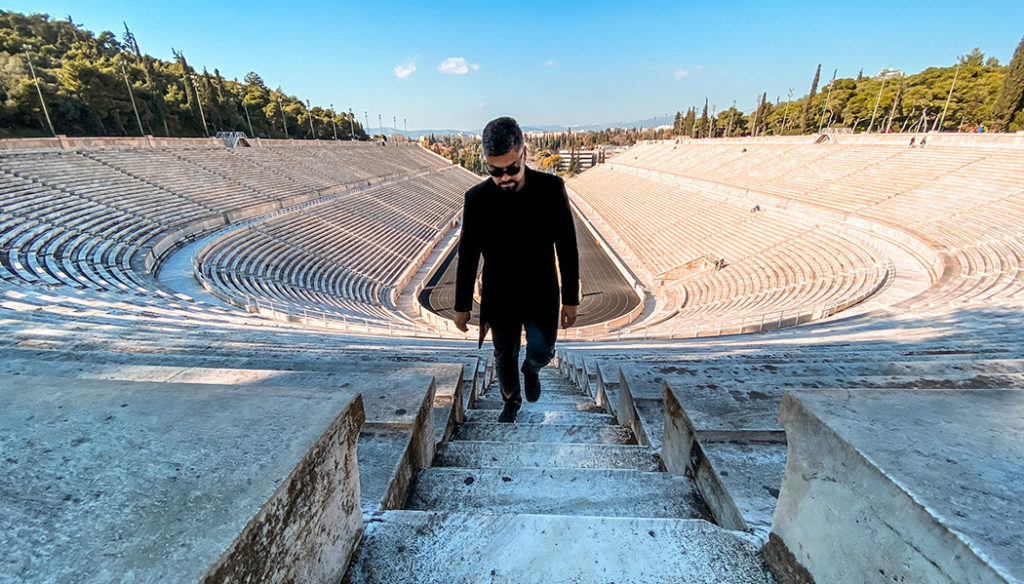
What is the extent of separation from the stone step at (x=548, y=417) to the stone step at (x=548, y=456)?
711 millimetres

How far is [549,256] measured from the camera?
8.36ft

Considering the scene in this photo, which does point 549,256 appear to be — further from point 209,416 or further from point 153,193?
point 153,193

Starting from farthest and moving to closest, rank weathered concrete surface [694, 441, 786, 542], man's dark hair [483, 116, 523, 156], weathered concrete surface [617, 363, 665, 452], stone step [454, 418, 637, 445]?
stone step [454, 418, 637, 445], weathered concrete surface [617, 363, 665, 452], man's dark hair [483, 116, 523, 156], weathered concrete surface [694, 441, 786, 542]

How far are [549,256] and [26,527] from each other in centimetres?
221

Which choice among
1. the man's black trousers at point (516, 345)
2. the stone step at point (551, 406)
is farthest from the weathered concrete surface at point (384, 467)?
the stone step at point (551, 406)

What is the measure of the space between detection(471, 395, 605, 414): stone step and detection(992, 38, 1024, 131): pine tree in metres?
43.8

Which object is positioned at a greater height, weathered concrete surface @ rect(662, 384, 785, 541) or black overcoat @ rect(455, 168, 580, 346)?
black overcoat @ rect(455, 168, 580, 346)

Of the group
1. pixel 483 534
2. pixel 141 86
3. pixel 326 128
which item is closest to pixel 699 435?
pixel 483 534

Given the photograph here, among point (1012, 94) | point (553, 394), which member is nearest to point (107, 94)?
point (553, 394)

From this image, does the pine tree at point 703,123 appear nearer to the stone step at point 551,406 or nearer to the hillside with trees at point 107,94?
the hillside with trees at point 107,94

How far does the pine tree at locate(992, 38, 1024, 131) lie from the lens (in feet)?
91.9

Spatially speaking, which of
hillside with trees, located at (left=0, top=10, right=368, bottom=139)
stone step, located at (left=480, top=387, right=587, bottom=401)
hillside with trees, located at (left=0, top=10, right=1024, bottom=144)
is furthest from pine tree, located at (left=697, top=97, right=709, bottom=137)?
stone step, located at (left=480, top=387, right=587, bottom=401)

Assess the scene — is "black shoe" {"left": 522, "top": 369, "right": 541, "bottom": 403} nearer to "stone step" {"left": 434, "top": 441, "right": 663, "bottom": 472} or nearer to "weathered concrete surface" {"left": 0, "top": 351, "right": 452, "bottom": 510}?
"weathered concrete surface" {"left": 0, "top": 351, "right": 452, "bottom": 510}

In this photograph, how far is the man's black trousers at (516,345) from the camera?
2766mm
